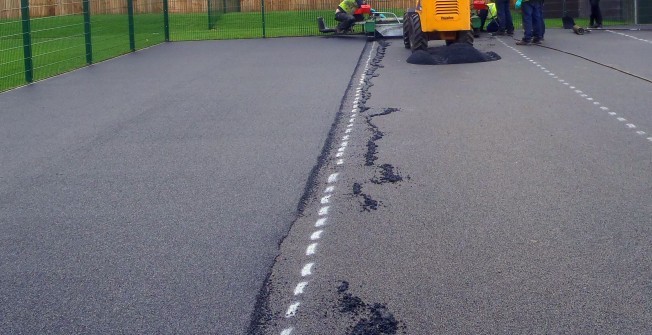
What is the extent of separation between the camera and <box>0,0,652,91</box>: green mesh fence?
2316cm

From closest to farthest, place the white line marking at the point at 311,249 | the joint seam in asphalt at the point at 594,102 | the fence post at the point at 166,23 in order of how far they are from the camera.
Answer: the white line marking at the point at 311,249 < the joint seam in asphalt at the point at 594,102 < the fence post at the point at 166,23

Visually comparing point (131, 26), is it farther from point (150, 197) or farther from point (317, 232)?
point (317, 232)

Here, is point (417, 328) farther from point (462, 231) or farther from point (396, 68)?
point (396, 68)

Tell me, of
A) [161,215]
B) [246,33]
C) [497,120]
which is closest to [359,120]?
[497,120]

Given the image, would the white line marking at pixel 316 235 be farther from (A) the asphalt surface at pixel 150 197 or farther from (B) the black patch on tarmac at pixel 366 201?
(B) the black patch on tarmac at pixel 366 201

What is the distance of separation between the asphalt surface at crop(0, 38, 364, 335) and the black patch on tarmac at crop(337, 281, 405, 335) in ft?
2.04

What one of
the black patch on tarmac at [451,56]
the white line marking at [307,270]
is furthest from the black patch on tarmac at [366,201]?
the black patch on tarmac at [451,56]

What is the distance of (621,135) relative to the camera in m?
12.1

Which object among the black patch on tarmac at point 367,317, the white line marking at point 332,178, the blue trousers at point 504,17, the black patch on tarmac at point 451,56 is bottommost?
the black patch on tarmac at point 367,317

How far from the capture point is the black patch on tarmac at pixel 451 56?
2161cm

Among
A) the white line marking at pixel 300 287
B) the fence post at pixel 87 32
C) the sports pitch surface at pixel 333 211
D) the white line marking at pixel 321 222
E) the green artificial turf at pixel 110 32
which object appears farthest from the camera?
the fence post at pixel 87 32

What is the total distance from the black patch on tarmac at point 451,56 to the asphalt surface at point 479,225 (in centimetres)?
631

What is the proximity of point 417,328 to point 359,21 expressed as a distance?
2625 centimetres

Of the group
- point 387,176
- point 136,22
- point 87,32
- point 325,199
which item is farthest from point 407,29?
point 325,199
